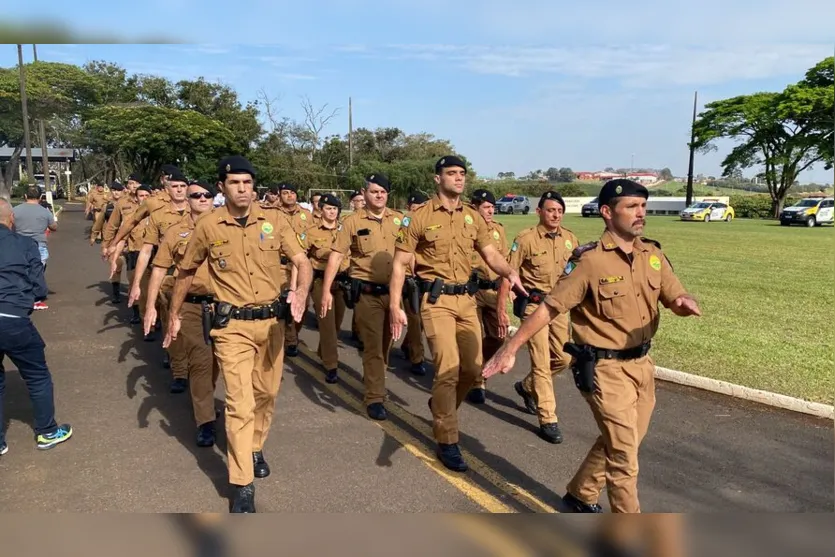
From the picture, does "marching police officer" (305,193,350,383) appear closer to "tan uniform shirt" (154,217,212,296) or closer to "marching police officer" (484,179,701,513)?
"tan uniform shirt" (154,217,212,296)

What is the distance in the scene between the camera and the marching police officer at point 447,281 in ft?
14.9

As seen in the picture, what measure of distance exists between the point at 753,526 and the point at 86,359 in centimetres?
733

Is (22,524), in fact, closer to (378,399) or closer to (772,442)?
(378,399)

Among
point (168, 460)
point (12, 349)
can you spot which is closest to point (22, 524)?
point (168, 460)

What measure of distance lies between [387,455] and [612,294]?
226cm

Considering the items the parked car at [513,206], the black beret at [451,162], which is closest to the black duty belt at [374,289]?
the black beret at [451,162]

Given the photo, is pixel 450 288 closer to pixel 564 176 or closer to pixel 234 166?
pixel 234 166

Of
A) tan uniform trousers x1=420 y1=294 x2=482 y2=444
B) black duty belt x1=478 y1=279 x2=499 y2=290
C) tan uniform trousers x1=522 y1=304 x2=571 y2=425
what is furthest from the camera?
black duty belt x1=478 y1=279 x2=499 y2=290

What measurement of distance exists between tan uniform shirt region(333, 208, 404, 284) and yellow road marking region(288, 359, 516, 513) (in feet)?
3.99

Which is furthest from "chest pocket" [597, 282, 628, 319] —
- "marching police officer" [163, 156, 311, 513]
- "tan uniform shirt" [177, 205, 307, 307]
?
"tan uniform shirt" [177, 205, 307, 307]

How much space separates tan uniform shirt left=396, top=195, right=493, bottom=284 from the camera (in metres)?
4.77

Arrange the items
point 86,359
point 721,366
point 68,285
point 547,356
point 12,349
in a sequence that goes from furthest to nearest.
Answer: point 68,285, point 86,359, point 721,366, point 547,356, point 12,349

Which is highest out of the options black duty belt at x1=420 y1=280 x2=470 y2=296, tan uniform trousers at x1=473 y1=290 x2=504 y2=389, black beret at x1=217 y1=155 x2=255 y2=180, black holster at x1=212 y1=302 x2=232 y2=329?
black beret at x1=217 y1=155 x2=255 y2=180

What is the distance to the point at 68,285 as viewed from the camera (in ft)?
42.8
